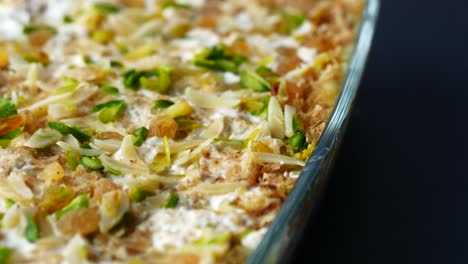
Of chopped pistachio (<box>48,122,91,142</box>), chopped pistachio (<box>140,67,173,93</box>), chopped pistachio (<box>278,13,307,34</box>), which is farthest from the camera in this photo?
chopped pistachio (<box>278,13,307,34</box>)

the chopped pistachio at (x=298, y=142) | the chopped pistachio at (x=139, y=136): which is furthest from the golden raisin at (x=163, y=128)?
the chopped pistachio at (x=298, y=142)

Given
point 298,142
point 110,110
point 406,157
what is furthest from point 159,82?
point 406,157

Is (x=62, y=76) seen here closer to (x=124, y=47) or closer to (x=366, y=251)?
(x=124, y=47)

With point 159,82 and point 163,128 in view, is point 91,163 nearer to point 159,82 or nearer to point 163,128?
point 163,128

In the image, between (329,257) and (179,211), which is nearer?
(179,211)

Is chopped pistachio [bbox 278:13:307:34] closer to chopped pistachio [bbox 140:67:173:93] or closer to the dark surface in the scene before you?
the dark surface

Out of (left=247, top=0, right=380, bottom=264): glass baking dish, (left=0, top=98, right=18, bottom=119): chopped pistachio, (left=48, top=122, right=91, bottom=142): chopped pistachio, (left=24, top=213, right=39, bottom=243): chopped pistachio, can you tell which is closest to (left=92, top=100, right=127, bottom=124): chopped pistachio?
(left=48, top=122, right=91, bottom=142): chopped pistachio

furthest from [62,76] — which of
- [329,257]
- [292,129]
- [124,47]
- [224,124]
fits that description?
[329,257]

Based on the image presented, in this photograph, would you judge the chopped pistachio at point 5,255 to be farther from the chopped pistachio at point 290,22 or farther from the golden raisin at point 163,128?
the chopped pistachio at point 290,22
